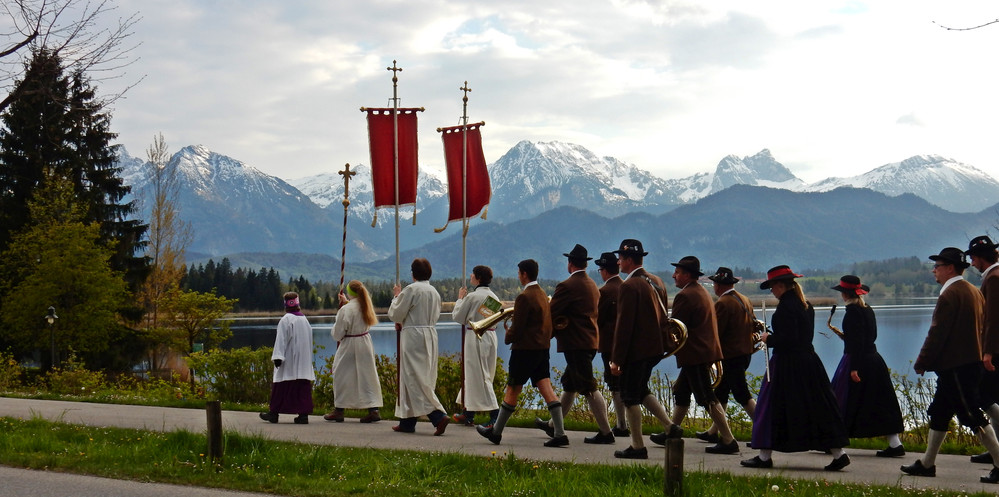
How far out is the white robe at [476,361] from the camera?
41.6ft

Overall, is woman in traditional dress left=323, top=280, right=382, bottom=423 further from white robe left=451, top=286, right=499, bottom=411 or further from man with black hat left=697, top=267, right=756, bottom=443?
man with black hat left=697, top=267, right=756, bottom=443

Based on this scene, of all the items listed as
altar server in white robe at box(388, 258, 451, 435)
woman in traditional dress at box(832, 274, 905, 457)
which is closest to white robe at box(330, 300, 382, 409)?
altar server in white robe at box(388, 258, 451, 435)

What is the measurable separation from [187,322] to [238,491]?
136ft

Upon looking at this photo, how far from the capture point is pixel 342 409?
44.3 ft

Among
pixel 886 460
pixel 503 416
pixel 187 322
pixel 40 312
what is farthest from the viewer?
pixel 187 322

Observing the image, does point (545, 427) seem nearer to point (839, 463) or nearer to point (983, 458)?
point (839, 463)

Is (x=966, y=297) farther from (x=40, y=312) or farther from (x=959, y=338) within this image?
(x=40, y=312)

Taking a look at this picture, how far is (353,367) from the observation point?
528 inches

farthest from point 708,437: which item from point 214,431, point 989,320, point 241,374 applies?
point 241,374

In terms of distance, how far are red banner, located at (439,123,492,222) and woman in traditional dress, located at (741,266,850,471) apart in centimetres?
806

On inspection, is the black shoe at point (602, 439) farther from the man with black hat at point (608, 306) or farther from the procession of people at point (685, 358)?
the man with black hat at point (608, 306)

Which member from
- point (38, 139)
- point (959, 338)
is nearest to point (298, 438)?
point (959, 338)

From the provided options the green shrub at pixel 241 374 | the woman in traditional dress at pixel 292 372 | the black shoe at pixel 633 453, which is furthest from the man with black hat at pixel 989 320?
the green shrub at pixel 241 374

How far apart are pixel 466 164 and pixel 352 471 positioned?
8.70 metres
